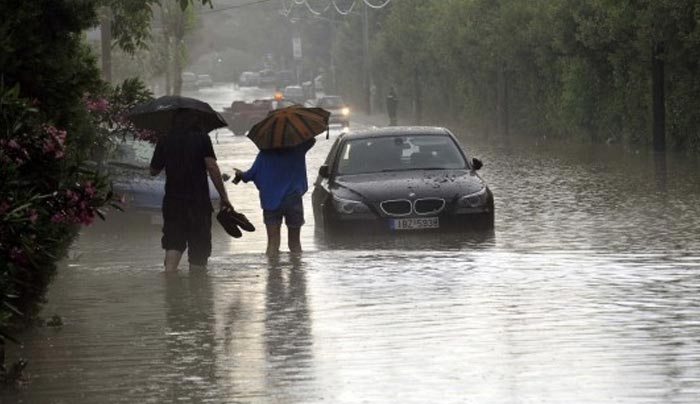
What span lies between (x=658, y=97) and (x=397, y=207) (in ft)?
64.3

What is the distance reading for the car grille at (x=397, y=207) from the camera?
20.1m

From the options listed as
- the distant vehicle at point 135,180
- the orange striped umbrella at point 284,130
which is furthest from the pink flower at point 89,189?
the distant vehicle at point 135,180

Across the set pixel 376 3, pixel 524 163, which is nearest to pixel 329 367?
pixel 524 163

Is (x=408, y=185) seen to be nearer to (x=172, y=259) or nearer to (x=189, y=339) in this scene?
(x=172, y=259)

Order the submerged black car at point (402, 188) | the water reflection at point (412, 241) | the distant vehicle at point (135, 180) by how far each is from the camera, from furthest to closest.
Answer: the distant vehicle at point (135, 180), the submerged black car at point (402, 188), the water reflection at point (412, 241)

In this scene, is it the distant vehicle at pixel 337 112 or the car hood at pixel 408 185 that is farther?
the distant vehicle at pixel 337 112

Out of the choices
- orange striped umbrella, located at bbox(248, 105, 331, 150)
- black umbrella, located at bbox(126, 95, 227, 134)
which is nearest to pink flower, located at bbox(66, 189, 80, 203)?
black umbrella, located at bbox(126, 95, 227, 134)

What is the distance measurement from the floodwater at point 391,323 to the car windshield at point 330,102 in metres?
56.2

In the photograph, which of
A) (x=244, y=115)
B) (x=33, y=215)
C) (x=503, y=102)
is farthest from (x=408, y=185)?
(x=244, y=115)

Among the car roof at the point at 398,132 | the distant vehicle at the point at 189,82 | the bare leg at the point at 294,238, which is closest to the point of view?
the bare leg at the point at 294,238

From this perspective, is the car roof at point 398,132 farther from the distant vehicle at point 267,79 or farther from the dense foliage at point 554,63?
the distant vehicle at point 267,79

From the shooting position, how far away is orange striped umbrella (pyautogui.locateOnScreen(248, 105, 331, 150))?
58.6 ft

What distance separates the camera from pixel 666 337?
37.1ft

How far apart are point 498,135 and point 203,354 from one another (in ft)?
158
